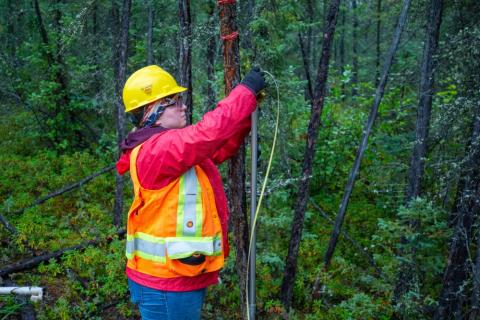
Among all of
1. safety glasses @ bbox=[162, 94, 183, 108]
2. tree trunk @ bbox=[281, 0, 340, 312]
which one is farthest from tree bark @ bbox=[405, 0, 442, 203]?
safety glasses @ bbox=[162, 94, 183, 108]

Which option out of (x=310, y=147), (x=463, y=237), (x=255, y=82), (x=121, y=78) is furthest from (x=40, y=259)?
(x=463, y=237)

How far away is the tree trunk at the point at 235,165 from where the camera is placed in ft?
11.8

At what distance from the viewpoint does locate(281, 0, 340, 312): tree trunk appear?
610cm

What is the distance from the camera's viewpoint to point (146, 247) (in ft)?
10.3

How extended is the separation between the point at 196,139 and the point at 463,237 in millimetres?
4867

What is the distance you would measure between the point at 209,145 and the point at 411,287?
5123 mm

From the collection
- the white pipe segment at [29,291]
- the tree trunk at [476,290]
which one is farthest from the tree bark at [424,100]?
the white pipe segment at [29,291]

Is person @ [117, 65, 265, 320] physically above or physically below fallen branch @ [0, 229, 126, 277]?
above

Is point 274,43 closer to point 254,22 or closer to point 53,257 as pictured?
point 254,22

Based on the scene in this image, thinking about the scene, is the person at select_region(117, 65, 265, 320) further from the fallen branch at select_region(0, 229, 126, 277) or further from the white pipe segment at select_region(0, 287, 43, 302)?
the fallen branch at select_region(0, 229, 126, 277)

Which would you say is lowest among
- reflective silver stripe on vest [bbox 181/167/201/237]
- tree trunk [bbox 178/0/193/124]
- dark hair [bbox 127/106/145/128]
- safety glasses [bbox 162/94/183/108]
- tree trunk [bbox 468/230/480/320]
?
tree trunk [bbox 468/230/480/320]

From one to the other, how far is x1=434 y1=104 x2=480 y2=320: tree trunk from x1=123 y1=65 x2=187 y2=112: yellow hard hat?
395 cm

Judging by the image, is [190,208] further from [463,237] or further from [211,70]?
[211,70]

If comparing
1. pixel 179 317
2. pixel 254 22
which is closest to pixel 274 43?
pixel 254 22
